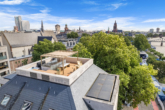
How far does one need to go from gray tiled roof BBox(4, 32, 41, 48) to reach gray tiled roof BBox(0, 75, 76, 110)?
49.7 meters

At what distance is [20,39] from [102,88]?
62.8 m

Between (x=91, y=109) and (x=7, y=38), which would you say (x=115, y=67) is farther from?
(x=7, y=38)

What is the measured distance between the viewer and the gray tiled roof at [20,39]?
5335 cm

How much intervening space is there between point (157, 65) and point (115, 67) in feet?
113

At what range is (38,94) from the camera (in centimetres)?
1090

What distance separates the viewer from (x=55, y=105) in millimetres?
9641

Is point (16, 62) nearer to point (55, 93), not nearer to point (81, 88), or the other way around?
point (55, 93)

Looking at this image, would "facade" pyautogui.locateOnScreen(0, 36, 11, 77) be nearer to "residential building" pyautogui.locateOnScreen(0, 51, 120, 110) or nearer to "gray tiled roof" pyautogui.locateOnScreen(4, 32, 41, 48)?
"gray tiled roof" pyautogui.locateOnScreen(4, 32, 41, 48)

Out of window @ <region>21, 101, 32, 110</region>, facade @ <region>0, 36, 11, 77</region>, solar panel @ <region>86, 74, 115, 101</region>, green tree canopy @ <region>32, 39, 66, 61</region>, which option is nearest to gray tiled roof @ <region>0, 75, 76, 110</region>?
window @ <region>21, 101, 32, 110</region>

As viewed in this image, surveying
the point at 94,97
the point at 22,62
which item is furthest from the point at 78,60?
the point at 22,62

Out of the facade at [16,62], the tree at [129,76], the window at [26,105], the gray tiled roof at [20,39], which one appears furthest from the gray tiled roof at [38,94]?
the gray tiled roof at [20,39]

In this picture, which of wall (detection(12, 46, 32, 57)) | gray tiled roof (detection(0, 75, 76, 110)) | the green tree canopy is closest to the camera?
gray tiled roof (detection(0, 75, 76, 110))

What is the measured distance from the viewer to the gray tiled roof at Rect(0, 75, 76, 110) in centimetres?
963

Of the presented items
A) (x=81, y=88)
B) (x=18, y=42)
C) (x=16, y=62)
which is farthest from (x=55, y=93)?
(x=18, y=42)
